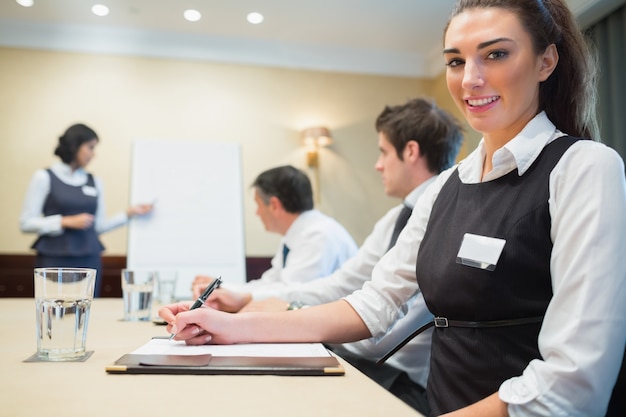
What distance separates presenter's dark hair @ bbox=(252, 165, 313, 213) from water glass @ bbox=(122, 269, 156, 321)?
53.9 inches

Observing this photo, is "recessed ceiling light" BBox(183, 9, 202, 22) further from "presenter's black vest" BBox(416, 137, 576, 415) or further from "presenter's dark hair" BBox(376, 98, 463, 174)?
"presenter's black vest" BBox(416, 137, 576, 415)

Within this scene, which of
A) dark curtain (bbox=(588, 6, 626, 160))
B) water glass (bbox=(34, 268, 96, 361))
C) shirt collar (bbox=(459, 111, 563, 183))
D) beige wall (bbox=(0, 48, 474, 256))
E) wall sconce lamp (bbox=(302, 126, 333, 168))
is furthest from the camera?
wall sconce lamp (bbox=(302, 126, 333, 168))

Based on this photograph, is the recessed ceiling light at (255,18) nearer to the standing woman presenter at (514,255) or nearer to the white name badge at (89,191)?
the white name badge at (89,191)

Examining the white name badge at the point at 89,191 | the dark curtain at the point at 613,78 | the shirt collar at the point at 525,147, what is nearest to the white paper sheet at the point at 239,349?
the shirt collar at the point at 525,147

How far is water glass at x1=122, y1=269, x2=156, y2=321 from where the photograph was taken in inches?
56.7

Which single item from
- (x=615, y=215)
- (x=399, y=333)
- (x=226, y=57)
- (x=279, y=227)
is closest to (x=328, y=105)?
(x=226, y=57)

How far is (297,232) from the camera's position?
277cm

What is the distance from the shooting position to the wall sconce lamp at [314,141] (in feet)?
16.7

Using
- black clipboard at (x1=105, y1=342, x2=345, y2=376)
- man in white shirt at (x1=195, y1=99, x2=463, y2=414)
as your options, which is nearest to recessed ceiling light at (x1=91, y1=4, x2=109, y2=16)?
man in white shirt at (x1=195, y1=99, x2=463, y2=414)

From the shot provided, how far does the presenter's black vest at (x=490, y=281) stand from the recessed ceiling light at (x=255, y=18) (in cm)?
387

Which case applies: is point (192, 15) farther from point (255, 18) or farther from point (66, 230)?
point (66, 230)

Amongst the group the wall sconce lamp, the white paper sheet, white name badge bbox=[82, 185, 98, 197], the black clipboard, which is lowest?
the white paper sheet

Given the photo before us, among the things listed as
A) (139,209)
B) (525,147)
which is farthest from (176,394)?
(139,209)

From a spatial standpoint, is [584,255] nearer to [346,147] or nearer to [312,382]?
[312,382]
